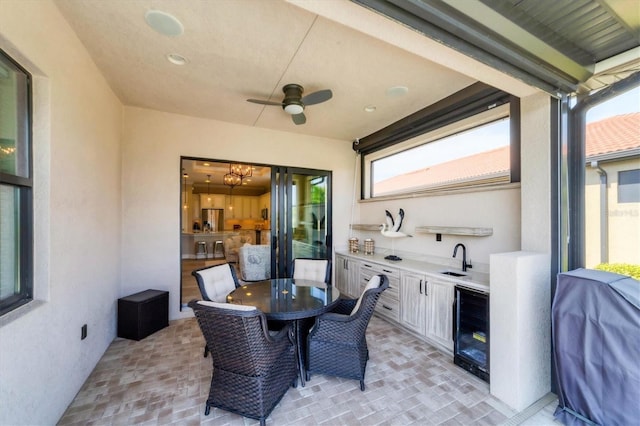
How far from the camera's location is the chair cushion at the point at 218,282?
8.83 ft

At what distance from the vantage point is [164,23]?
6.66ft

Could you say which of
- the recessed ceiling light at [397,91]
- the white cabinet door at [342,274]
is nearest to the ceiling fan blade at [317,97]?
the recessed ceiling light at [397,91]

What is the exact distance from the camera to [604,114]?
2.20 m

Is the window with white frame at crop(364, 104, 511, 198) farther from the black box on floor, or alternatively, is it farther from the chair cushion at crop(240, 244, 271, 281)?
the black box on floor

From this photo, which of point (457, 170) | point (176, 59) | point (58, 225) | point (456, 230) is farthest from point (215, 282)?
point (457, 170)

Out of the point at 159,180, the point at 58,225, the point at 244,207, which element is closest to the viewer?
the point at 58,225

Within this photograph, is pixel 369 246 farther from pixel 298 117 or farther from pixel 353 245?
pixel 298 117

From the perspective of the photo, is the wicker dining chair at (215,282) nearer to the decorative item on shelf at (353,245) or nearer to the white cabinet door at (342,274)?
the white cabinet door at (342,274)

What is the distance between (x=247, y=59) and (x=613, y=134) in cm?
327

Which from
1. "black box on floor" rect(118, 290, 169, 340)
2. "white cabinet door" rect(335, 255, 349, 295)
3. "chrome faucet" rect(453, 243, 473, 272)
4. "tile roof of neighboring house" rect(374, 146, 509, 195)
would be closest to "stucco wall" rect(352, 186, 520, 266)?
"chrome faucet" rect(453, 243, 473, 272)

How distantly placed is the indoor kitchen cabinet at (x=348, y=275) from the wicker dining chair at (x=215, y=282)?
6.70 ft

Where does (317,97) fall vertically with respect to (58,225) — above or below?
above

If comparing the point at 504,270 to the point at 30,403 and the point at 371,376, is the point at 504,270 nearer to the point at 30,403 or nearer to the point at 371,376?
the point at 371,376

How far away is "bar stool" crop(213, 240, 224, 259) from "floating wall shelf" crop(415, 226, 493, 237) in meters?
7.55
